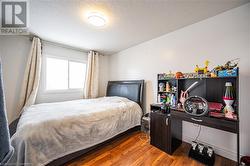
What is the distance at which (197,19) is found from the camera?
2053 millimetres

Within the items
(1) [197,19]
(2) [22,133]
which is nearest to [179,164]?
(2) [22,133]

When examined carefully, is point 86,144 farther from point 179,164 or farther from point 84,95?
point 84,95

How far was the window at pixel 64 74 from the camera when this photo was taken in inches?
128

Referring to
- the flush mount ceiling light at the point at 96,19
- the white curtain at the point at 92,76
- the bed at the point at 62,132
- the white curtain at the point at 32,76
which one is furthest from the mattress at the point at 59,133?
the white curtain at the point at 92,76

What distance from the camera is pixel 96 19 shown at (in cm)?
197

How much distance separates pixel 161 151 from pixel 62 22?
10.1 ft

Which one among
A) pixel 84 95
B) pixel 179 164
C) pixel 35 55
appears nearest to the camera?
pixel 179 164

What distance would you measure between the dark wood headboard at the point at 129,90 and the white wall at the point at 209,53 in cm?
20

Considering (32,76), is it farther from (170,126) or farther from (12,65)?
(170,126)

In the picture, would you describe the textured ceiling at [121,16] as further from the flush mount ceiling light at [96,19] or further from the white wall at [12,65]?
the white wall at [12,65]

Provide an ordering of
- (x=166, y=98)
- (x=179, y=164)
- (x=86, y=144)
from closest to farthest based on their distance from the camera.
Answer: (x=179, y=164), (x=86, y=144), (x=166, y=98)

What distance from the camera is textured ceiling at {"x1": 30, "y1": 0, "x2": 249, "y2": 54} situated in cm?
166

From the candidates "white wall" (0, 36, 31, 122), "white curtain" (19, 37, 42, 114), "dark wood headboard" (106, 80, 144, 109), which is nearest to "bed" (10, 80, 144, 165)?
"dark wood headboard" (106, 80, 144, 109)

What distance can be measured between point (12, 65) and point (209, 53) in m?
4.20
